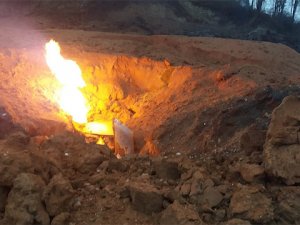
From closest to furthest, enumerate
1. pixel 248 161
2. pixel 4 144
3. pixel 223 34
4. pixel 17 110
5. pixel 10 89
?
pixel 248 161
pixel 4 144
pixel 17 110
pixel 10 89
pixel 223 34

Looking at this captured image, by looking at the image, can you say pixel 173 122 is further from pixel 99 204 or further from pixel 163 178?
pixel 99 204

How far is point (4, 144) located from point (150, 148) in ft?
11.4

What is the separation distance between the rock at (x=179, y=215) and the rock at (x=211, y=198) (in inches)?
7.3

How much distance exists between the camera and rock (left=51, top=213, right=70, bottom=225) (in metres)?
4.91

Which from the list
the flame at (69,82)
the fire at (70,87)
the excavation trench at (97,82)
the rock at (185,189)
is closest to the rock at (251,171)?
the rock at (185,189)

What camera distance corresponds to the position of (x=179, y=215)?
15.8 ft

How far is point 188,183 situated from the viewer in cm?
531

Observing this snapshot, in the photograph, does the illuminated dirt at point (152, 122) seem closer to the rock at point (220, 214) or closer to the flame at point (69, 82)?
the rock at point (220, 214)

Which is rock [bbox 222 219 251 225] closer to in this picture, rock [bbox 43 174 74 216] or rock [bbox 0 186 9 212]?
rock [bbox 43 174 74 216]

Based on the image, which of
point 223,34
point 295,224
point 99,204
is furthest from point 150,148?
point 223,34

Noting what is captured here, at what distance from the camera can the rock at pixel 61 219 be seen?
16.1ft

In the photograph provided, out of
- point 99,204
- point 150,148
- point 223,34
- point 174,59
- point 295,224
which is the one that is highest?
point 223,34

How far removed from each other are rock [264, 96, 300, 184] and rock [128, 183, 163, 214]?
53.0 inches

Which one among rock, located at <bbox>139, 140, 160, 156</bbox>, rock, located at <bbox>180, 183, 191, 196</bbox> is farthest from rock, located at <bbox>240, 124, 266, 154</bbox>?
rock, located at <bbox>139, 140, 160, 156</bbox>
